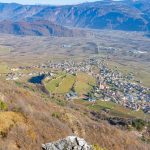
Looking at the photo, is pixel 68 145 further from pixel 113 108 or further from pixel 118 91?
pixel 118 91

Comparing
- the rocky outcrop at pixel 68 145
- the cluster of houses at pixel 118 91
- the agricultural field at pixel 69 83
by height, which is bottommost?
the cluster of houses at pixel 118 91

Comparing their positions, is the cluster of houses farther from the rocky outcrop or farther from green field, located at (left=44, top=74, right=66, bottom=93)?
the rocky outcrop

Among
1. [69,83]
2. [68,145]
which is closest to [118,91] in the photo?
[69,83]

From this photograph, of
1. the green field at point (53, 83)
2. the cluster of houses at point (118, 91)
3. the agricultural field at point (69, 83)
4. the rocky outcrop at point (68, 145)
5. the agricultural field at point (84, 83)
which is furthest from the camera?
the agricultural field at point (84, 83)

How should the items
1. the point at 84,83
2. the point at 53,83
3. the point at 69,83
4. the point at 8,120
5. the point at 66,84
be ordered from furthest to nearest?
the point at 84,83 < the point at 69,83 < the point at 66,84 < the point at 53,83 < the point at 8,120

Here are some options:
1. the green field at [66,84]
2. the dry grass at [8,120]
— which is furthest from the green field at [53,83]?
the dry grass at [8,120]

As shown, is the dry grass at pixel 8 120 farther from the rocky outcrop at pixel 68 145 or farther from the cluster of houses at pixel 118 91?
the cluster of houses at pixel 118 91

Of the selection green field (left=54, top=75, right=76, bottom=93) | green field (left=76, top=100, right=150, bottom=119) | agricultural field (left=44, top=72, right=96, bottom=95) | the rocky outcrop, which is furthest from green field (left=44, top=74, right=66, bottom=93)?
the rocky outcrop

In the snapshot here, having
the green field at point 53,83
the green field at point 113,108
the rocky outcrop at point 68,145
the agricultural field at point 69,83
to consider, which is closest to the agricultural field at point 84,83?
the agricultural field at point 69,83

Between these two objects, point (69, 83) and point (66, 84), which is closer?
point (66, 84)

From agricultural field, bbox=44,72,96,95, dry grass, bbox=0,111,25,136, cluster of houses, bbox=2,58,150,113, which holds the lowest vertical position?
cluster of houses, bbox=2,58,150,113

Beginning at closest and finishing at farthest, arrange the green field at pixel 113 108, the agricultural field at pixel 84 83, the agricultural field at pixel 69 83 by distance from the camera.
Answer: the green field at pixel 113 108, the agricultural field at pixel 69 83, the agricultural field at pixel 84 83

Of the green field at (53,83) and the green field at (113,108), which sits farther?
the green field at (53,83)

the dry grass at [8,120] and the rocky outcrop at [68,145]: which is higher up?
the rocky outcrop at [68,145]
